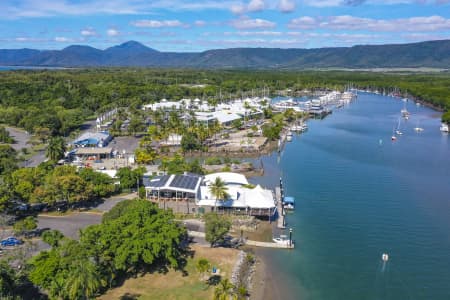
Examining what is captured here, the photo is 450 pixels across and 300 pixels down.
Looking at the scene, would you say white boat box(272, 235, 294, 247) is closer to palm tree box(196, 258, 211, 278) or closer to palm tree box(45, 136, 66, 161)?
palm tree box(196, 258, 211, 278)

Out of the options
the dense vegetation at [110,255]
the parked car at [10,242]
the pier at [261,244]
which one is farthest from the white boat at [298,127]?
the parked car at [10,242]

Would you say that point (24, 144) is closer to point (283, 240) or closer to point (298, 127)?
point (283, 240)

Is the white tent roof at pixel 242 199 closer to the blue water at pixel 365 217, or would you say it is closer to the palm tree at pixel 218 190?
the palm tree at pixel 218 190

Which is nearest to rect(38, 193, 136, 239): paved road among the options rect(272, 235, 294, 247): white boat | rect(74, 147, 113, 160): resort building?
rect(272, 235, 294, 247): white boat

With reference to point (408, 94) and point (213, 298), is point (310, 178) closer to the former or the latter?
point (213, 298)

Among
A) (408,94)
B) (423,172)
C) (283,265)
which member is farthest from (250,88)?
(283,265)

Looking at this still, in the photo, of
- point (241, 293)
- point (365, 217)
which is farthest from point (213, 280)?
point (365, 217)
